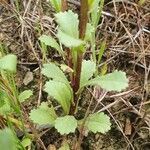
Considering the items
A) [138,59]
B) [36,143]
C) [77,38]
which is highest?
[77,38]

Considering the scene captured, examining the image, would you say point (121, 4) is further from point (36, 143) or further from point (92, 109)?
point (36, 143)

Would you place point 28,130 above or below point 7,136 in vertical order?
below

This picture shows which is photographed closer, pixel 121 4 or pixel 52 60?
pixel 52 60

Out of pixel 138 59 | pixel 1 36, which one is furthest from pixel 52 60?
pixel 138 59

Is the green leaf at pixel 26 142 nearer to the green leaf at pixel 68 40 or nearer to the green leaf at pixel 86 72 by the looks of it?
the green leaf at pixel 86 72

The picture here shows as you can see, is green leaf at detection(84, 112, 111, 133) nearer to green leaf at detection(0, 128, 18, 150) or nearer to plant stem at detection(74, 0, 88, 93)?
plant stem at detection(74, 0, 88, 93)

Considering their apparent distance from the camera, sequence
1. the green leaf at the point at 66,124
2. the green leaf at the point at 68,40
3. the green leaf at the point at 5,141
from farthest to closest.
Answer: the green leaf at the point at 66,124, the green leaf at the point at 68,40, the green leaf at the point at 5,141

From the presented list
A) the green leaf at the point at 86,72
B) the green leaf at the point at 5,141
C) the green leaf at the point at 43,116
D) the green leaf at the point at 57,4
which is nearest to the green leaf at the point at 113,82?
the green leaf at the point at 86,72
